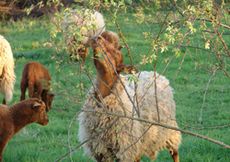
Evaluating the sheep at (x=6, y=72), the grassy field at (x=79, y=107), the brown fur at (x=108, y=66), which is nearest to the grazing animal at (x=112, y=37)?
the brown fur at (x=108, y=66)

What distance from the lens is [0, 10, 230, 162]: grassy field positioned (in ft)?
18.7

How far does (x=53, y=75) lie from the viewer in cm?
1543

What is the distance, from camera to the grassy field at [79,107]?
5691mm

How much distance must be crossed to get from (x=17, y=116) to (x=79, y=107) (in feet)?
6.53

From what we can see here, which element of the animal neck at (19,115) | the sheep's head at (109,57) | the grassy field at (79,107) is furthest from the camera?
the animal neck at (19,115)

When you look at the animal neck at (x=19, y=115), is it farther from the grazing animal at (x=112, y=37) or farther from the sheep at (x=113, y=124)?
the grazing animal at (x=112, y=37)

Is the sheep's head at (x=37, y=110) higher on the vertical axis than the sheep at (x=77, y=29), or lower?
lower

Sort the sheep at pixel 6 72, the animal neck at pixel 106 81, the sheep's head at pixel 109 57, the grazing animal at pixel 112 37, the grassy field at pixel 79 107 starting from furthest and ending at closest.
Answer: the sheep at pixel 6 72 < the animal neck at pixel 106 81 < the grazing animal at pixel 112 37 < the sheep's head at pixel 109 57 < the grassy field at pixel 79 107

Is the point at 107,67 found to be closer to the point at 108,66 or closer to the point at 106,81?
the point at 108,66

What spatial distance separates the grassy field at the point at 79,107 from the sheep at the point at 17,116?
33 centimetres

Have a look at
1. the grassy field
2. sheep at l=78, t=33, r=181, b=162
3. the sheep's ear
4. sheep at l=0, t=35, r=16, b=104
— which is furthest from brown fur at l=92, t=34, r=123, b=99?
sheep at l=0, t=35, r=16, b=104

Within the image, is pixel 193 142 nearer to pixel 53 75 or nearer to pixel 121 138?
pixel 121 138

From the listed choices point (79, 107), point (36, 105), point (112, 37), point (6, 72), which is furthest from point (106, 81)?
point (6, 72)

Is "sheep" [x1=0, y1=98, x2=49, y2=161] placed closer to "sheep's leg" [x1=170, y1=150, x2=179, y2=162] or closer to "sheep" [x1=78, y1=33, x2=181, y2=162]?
"sheep" [x1=78, y1=33, x2=181, y2=162]
